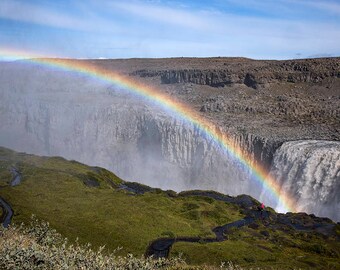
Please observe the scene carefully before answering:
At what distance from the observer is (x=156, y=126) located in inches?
4109

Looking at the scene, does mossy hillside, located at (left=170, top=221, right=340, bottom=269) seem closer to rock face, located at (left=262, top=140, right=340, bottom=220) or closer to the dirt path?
the dirt path

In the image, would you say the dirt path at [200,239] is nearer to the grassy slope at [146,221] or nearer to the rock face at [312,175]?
A: the grassy slope at [146,221]

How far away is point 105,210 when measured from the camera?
64188 millimetres

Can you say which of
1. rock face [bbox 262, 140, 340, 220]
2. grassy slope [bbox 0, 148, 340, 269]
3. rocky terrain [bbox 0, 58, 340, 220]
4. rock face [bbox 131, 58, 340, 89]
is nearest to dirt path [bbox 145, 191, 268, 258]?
grassy slope [bbox 0, 148, 340, 269]

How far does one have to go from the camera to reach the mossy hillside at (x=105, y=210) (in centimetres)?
5447

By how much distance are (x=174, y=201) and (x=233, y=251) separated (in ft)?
86.0

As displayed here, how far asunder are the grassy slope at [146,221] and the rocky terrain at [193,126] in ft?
45.1

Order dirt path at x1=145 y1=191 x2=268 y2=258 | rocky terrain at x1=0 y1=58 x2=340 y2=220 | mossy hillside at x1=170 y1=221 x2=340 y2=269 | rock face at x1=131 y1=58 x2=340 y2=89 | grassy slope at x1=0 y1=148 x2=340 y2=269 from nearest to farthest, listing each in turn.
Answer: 1. mossy hillside at x1=170 y1=221 x2=340 y2=269
2. grassy slope at x1=0 y1=148 x2=340 y2=269
3. dirt path at x1=145 y1=191 x2=268 y2=258
4. rocky terrain at x1=0 y1=58 x2=340 y2=220
5. rock face at x1=131 y1=58 x2=340 y2=89

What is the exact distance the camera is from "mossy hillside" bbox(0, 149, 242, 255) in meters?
54.5

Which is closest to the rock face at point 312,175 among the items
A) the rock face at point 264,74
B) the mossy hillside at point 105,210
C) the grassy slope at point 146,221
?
the grassy slope at point 146,221

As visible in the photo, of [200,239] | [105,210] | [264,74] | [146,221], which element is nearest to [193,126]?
[264,74]

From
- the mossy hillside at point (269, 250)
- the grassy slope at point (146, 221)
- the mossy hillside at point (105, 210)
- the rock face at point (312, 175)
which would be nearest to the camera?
the mossy hillside at point (269, 250)

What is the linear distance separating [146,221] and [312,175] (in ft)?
96.2

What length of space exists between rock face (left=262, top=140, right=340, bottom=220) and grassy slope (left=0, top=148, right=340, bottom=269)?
10506 millimetres
